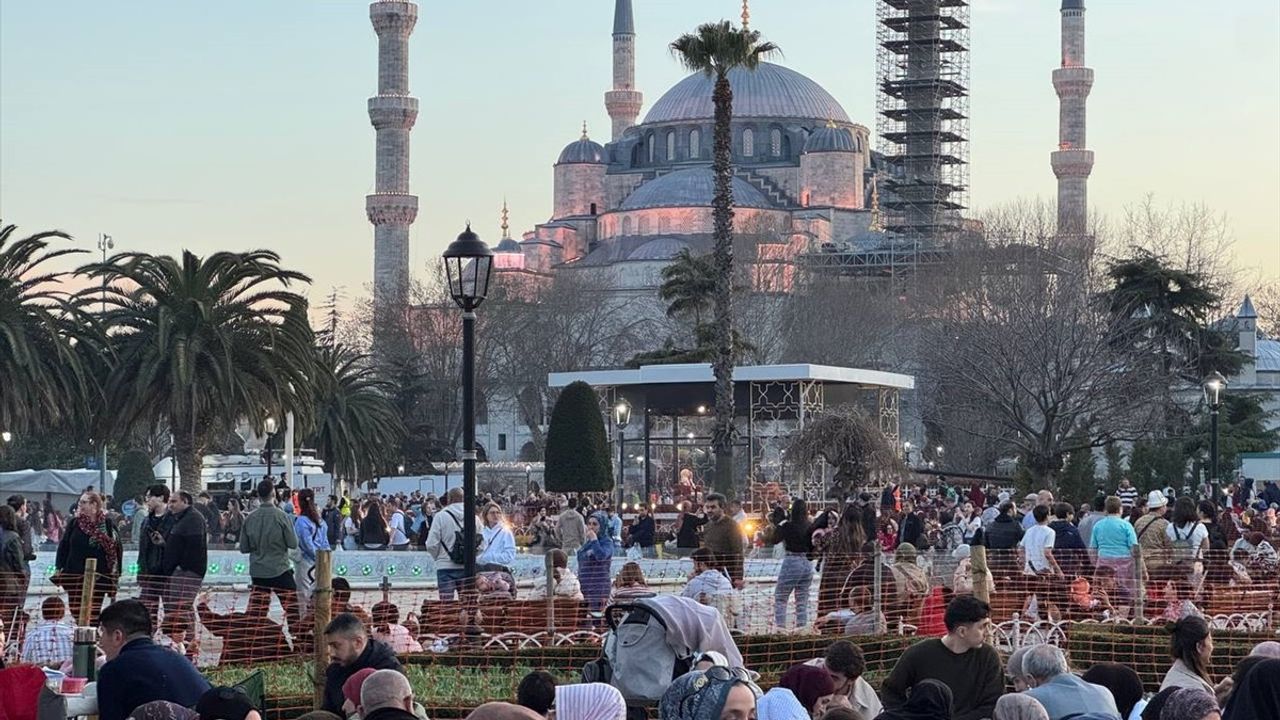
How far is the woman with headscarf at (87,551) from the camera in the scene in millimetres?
12984

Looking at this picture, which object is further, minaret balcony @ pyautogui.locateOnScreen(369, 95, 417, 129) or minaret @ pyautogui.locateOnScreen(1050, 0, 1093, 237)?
minaret @ pyautogui.locateOnScreen(1050, 0, 1093, 237)

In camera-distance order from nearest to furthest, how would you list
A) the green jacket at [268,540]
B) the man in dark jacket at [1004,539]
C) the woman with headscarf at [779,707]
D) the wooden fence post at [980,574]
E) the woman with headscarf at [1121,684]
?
the woman with headscarf at [779,707] → the woman with headscarf at [1121,684] → the wooden fence post at [980,574] → the green jacket at [268,540] → the man in dark jacket at [1004,539]

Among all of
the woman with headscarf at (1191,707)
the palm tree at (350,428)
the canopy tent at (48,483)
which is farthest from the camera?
the palm tree at (350,428)

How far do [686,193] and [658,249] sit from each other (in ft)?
16.0

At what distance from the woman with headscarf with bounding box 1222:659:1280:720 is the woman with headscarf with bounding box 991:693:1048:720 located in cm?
62

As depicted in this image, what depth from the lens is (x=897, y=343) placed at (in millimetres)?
57594

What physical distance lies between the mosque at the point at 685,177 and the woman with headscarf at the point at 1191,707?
73087 mm

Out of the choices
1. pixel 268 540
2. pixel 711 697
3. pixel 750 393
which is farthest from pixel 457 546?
pixel 750 393

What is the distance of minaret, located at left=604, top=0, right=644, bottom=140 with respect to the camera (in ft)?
326

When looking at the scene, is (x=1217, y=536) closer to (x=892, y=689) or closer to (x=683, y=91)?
(x=892, y=689)

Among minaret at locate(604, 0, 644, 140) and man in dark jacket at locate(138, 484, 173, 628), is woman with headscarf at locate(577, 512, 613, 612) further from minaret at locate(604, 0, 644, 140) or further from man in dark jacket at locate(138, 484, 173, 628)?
minaret at locate(604, 0, 644, 140)

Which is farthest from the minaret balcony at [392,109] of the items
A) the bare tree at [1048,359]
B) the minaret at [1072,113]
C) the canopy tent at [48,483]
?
the canopy tent at [48,483]

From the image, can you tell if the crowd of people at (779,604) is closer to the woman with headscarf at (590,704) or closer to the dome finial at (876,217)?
the woman with headscarf at (590,704)

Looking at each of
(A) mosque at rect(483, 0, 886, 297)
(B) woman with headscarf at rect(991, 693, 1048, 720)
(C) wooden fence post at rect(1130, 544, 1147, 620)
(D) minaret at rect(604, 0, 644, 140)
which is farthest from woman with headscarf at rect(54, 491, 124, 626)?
(D) minaret at rect(604, 0, 644, 140)
